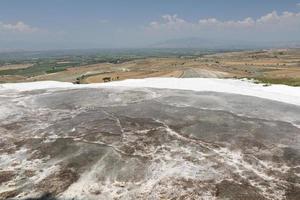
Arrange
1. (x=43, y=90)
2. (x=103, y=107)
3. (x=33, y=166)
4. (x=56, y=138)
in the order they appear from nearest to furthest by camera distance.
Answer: (x=33, y=166) → (x=56, y=138) → (x=103, y=107) → (x=43, y=90)

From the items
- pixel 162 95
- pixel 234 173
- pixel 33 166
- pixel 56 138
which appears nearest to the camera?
pixel 234 173

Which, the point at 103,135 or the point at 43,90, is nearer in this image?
the point at 103,135

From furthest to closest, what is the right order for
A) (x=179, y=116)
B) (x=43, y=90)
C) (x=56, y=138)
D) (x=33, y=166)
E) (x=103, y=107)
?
(x=43, y=90)
(x=103, y=107)
(x=179, y=116)
(x=56, y=138)
(x=33, y=166)

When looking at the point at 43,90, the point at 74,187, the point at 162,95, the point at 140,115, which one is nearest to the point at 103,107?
the point at 140,115

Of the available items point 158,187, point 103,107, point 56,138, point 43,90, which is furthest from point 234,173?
point 43,90

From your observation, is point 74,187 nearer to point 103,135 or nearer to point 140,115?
point 103,135

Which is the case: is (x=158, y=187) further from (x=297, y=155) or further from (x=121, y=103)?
(x=121, y=103)
